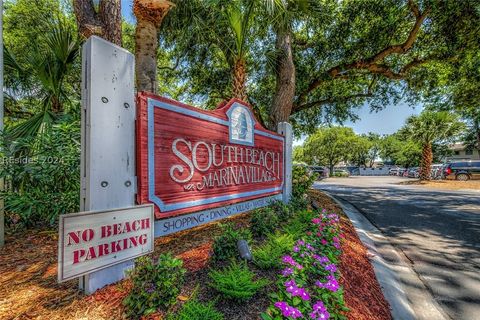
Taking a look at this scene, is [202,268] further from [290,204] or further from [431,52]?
[431,52]

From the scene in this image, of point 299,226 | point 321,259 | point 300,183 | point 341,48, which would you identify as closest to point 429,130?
point 341,48

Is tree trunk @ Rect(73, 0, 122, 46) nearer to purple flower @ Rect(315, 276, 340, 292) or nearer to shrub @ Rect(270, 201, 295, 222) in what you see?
shrub @ Rect(270, 201, 295, 222)

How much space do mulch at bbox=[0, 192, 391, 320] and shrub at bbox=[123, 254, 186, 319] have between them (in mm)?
81

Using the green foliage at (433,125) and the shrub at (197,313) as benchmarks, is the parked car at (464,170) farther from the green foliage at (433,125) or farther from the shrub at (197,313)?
the shrub at (197,313)

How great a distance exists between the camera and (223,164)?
289 cm

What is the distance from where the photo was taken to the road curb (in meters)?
2.45

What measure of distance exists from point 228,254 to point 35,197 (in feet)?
8.38

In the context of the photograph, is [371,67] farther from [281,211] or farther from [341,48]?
[281,211]

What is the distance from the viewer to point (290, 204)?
4605 millimetres

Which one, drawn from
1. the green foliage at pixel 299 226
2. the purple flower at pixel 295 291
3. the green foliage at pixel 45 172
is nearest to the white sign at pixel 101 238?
the purple flower at pixel 295 291

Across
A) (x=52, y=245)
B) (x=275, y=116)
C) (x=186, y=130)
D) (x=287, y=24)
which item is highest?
(x=287, y=24)

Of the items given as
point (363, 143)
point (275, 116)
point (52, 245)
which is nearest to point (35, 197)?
point (52, 245)

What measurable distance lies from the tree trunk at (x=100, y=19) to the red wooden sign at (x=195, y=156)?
241 centimetres

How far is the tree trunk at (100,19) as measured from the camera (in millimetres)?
3586
